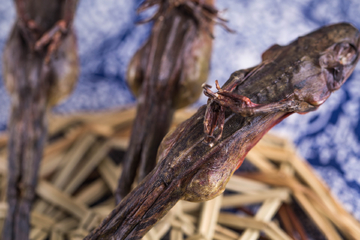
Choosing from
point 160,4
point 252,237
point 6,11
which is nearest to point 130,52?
point 6,11

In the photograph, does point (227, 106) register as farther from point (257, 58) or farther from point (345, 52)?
point (257, 58)

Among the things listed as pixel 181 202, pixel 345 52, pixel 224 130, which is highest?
pixel 345 52

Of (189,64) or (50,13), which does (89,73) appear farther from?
(189,64)

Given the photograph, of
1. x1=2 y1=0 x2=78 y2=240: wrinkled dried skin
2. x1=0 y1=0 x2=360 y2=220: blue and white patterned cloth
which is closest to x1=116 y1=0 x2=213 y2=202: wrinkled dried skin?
x1=0 y1=0 x2=360 y2=220: blue and white patterned cloth

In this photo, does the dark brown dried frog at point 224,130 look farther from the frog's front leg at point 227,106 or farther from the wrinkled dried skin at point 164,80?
the wrinkled dried skin at point 164,80

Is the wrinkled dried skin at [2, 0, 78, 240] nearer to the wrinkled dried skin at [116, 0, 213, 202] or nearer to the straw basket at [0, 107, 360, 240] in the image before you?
the straw basket at [0, 107, 360, 240]

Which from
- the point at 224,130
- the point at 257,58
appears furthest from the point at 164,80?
the point at 257,58
